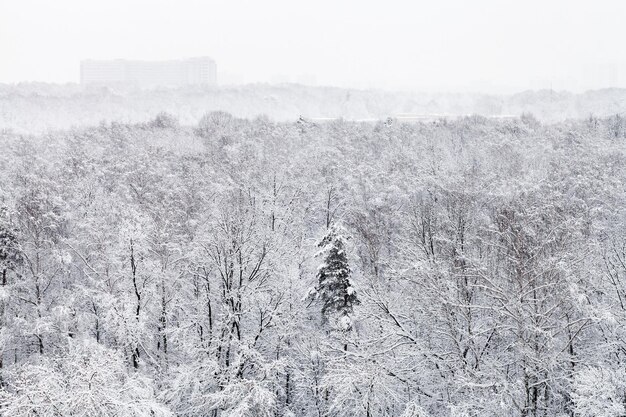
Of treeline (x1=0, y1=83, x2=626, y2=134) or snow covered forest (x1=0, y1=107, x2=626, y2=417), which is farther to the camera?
treeline (x1=0, y1=83, x2=626, y2=134)

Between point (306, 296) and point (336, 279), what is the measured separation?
2325mm

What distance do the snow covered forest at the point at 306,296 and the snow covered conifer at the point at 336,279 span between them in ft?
0.26

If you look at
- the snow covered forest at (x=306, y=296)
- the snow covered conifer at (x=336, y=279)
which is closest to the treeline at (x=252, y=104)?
the snow covered forest at (x=306, y=296)

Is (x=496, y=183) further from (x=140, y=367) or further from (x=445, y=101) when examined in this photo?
(x=445, y=101)

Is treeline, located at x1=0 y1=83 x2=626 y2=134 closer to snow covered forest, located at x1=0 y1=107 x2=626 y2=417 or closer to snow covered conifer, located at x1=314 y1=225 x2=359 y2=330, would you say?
snow covered forest, located at x1=0 y1=107 x2=626 y2=417

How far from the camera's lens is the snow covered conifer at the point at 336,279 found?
23.4m

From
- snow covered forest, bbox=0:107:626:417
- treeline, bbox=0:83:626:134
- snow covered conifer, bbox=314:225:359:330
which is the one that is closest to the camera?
snow covered forest, bbox=0:107:626:417

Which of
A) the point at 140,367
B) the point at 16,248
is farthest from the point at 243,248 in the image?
the point at 16,248

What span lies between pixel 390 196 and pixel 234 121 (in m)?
43.3

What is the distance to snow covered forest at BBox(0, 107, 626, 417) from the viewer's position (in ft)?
59.0

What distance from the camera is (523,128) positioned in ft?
247

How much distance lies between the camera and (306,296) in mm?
25031

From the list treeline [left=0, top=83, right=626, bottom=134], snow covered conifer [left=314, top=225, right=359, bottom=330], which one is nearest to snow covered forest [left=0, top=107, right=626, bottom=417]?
snow covered conifer [left=314, top=225, right=359, bottom=330]

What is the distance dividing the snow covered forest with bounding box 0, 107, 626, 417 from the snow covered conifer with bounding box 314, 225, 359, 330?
8 centimetres
